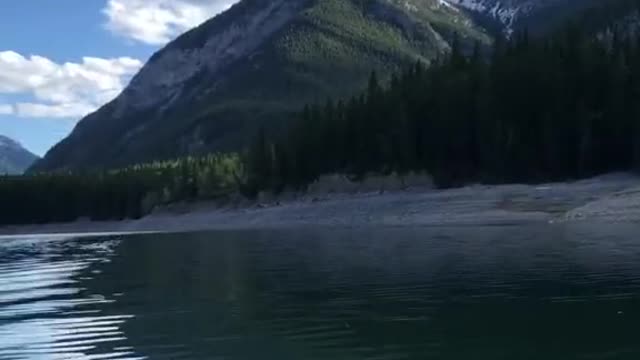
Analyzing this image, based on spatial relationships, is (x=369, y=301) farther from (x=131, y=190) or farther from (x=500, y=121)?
(x=131, y=190)

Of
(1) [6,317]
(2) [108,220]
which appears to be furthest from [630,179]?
(2) [108,220]

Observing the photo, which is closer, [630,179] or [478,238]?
[478,238]

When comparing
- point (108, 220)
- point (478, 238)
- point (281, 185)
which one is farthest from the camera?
point (108, 220)

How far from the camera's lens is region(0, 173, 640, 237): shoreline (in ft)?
255

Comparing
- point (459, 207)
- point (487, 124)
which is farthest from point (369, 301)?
point (487, 124)

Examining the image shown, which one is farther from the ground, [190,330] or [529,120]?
[529,120]

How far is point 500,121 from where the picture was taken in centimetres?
10944

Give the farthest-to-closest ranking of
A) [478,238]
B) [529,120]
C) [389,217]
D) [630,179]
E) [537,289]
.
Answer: [529,120] → [389,217] → [630,179] → [478,238] → [537,289]

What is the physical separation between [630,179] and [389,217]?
2395cm

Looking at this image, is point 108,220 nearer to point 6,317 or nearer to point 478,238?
point 478,238

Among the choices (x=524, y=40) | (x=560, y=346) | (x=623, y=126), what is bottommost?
(x=560, y=346)

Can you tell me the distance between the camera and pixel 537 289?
3322 cm

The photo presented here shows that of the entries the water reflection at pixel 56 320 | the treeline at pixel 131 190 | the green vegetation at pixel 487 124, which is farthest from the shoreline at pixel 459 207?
the water reflection at pixel 56 320

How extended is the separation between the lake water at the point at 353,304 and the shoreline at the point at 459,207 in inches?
682
